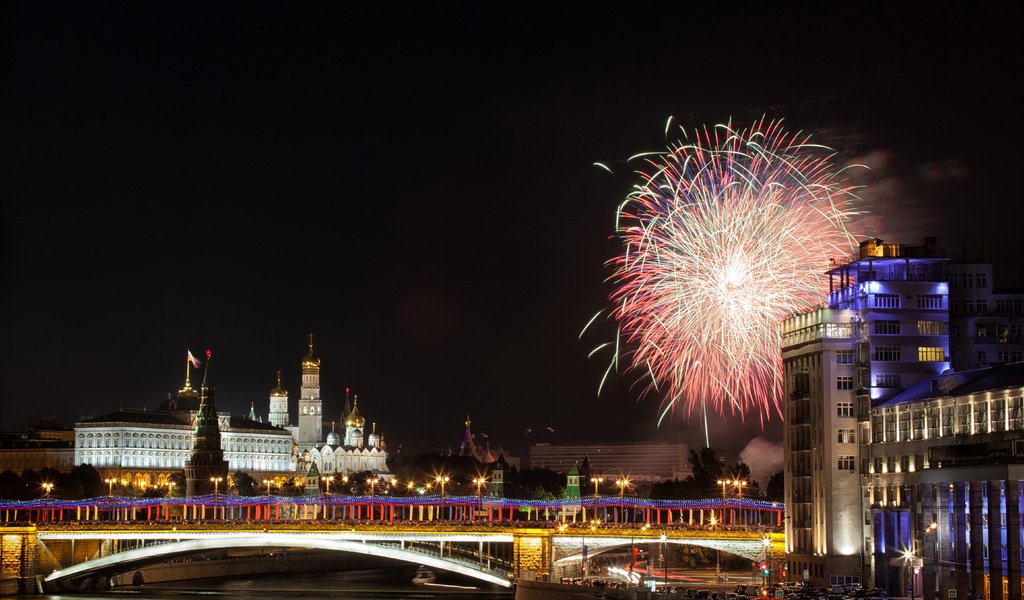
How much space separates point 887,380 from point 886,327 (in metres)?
3.02

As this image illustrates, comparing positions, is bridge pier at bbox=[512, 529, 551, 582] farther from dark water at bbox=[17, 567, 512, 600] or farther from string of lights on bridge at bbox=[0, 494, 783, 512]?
string of lights on bridge at bbox=[0, 494, 783, 512]

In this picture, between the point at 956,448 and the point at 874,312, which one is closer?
the point at 956,448

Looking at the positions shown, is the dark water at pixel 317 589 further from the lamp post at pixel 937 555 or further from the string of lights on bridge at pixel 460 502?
the lamp post at pixel 937 555

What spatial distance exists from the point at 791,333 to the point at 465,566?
25374 mm

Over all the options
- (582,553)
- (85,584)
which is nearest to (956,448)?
(582,553)

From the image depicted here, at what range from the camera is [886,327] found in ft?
292

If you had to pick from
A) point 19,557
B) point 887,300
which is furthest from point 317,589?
point 887,300

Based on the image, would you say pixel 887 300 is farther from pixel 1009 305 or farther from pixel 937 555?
pixel 937 555

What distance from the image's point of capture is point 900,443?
84.0 meters

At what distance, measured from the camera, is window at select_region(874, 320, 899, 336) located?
8875 centimetres

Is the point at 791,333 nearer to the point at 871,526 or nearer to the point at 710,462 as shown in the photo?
the point at 871,526

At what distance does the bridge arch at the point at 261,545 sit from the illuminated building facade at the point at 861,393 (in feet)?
67.0

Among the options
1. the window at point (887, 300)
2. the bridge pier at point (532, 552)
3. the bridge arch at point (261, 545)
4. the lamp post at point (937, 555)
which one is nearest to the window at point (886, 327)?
the window at point (887, 300)

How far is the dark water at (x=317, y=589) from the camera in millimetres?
110000
